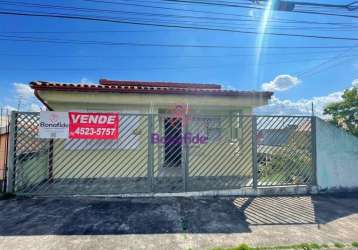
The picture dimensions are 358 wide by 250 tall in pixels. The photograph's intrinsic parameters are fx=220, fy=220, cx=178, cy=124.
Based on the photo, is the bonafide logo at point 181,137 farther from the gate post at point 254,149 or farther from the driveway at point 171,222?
the driveway at point 171,222

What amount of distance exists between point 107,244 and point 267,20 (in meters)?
8.35

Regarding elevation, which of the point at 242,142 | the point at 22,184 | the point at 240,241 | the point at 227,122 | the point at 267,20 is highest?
the point at 267,20

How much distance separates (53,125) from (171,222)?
3962mm

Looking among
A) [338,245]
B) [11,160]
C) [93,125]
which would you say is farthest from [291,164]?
[11,160]

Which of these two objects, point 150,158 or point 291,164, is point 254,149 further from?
point 150,158

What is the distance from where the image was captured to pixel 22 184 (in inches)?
231

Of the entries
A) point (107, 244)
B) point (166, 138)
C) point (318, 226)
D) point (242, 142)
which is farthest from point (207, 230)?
point (242, 142)

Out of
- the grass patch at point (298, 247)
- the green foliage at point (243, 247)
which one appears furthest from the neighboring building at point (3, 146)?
the green foliage at point (243, 247)

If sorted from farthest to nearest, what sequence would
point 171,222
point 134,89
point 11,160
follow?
point 134,89 < point 11,160 < point 171,222

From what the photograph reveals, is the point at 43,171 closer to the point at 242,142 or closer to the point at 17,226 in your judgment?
the point at 17,226

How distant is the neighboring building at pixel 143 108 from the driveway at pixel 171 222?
5.61 feet

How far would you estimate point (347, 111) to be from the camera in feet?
39.3

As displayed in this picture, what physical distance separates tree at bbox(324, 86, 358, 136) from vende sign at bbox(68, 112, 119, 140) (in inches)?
468

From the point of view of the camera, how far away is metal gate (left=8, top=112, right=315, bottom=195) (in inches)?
231
